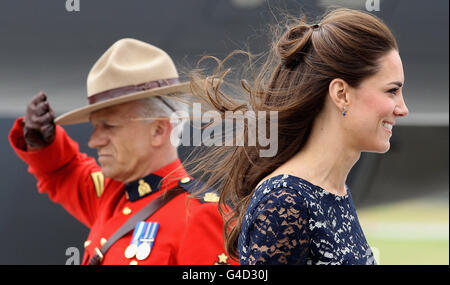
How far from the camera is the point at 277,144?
5.37 ft

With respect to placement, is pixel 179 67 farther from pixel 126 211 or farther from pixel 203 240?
pixel 203 240

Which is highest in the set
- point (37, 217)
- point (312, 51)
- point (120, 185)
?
point (312, 51)

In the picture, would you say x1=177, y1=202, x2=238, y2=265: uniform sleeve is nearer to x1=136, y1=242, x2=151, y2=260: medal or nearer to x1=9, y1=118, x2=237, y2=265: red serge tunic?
x1=9, y1=118, x2=237, y2=265: red serge tunic

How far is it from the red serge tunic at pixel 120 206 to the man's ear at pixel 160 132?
0.30ft

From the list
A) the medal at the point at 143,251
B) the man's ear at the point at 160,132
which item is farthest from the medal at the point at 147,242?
the man's ear at the point at 160,132

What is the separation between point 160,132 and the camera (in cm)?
246

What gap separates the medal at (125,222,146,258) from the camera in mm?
2234

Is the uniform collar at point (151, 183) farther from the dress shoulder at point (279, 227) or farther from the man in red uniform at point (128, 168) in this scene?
the dress shoulder at point (279, 227)

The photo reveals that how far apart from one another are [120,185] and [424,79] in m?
1.51

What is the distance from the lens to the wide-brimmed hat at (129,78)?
246 cm
